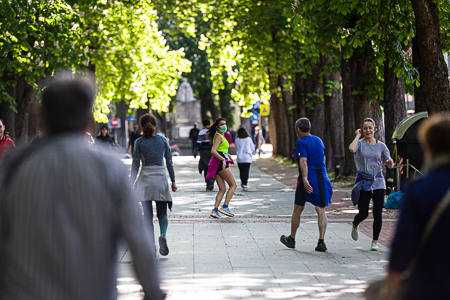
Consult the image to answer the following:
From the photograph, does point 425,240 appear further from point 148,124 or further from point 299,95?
point 299,95

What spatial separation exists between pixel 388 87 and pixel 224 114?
43367mm

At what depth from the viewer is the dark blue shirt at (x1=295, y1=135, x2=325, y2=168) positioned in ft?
35.3

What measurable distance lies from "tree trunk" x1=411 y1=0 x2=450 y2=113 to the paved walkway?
2390mm

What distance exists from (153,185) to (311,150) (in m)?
2.04

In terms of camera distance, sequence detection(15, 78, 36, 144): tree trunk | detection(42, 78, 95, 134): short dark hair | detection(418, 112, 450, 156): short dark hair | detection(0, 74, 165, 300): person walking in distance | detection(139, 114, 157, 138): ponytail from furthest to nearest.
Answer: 1. detection(15, 78, 36, 144): tree trunk
2. detection(139, 114, 157, 138): ponytail
3. detection(418, 112, 450, 156): short dark hair
4. detection(42, 78, 95, 134): short dark hair
5. detection(0, 74, 165, 300): person walking in distance

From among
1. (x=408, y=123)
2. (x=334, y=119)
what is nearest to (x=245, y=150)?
(x=408, y=123)

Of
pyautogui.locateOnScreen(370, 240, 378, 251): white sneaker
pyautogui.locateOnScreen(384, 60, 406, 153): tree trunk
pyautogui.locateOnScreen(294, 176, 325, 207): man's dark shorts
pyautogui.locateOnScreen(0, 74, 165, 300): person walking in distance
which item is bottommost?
pyautogui.locateOnScreen(370, 240, 378, 251): white sneaker

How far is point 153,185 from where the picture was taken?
9984mm

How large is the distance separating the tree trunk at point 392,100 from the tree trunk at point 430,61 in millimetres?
5393

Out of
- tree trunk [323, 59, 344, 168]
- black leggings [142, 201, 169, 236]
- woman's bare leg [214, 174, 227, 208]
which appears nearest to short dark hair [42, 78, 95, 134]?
black leggings [142, 201, 169, 236]

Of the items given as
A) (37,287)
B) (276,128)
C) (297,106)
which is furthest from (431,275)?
(276,128)

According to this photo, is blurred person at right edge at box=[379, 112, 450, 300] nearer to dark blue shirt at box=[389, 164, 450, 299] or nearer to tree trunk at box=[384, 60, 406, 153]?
dark blue shirt at box=[389, 164, 450, 299]

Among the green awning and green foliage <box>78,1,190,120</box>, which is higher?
green foliage <box>78,1,190,120</box>

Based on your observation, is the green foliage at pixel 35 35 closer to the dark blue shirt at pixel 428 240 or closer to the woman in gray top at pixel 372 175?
the woman in gray top at pixel 372 175
